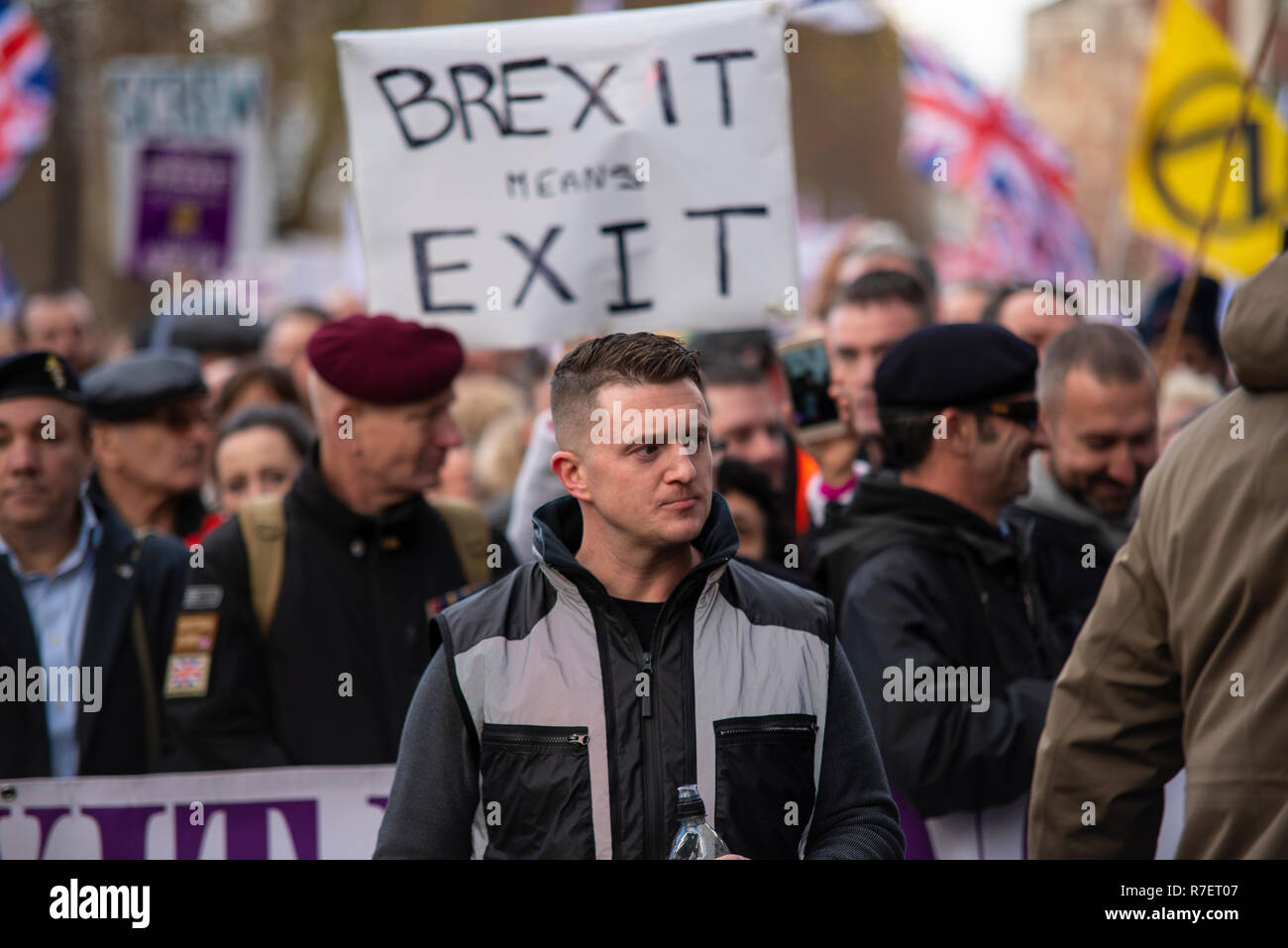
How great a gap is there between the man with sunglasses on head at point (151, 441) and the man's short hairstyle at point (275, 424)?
181 mm

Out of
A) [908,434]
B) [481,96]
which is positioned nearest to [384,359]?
[481,96]

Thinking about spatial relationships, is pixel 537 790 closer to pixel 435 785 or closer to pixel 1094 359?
pixel 435 785

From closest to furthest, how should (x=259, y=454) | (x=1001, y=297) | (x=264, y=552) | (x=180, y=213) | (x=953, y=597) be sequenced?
(x=953, y=597), (x=264, y=552), (x=259, y=454), (x=1001, y=297), (x=180, y=213)

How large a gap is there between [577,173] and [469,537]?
4.11 ft

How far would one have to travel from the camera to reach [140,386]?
19.4 feet

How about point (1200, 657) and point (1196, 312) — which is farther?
point (1196, 312)

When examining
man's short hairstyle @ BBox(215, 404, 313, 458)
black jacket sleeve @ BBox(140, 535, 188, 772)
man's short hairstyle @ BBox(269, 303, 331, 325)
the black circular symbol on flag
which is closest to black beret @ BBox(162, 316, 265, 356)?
man's short hairstyle @ BBox(269, 303, 331, 325)

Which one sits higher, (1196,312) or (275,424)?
(1196,312)

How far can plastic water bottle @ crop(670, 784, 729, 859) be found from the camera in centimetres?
294

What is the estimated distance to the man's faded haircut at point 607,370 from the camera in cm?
315

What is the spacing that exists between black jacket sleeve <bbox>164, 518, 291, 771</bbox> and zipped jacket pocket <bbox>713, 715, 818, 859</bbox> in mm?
1762

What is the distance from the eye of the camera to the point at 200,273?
1221 cm

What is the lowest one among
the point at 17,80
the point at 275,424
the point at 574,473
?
the point at 574,473
